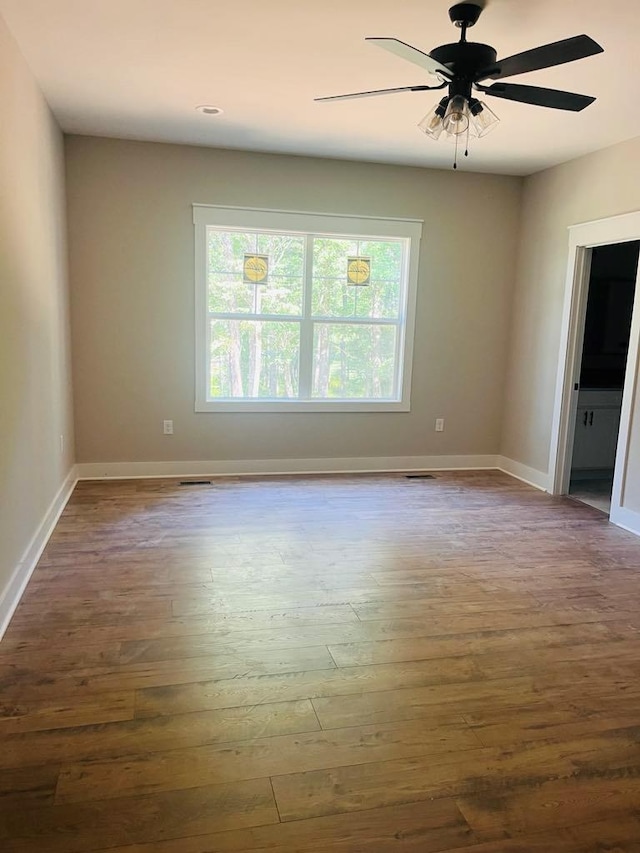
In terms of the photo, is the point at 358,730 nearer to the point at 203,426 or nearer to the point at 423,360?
the point at 203,426

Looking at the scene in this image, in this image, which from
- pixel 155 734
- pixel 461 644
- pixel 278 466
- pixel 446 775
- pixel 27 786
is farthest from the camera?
pixel 278 466

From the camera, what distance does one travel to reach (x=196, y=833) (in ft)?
5.44

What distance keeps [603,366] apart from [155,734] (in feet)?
17.2

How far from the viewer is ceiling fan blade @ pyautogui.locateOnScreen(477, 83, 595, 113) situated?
2639 mm

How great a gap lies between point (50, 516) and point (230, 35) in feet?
9.63

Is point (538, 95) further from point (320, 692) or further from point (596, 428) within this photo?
point (596, 428)

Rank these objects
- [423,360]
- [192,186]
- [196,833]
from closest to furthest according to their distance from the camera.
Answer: [196,833], [192,186], [423,360]

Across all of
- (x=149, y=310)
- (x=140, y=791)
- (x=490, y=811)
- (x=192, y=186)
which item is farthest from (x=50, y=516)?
(x=490, y=811)

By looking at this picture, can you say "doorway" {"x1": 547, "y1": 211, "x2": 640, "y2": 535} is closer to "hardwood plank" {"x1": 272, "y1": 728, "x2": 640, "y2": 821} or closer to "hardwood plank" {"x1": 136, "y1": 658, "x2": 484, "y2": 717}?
"hardwood plank" {"x1": 136, "y1": 658, "x2": 484, "y2": 717}

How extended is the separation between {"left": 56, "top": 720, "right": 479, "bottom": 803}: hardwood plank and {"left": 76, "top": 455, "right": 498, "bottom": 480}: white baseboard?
3.47 m

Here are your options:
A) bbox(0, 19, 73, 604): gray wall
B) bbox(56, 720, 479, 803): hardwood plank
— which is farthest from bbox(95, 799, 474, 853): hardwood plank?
bbox(0, 19, 73, 604): gray wall

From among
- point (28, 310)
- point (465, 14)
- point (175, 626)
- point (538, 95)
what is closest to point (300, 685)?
point (175, 626)

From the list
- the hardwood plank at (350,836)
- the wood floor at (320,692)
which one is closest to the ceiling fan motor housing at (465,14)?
the wood floor at (320,692)

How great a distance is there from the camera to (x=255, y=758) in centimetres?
194
